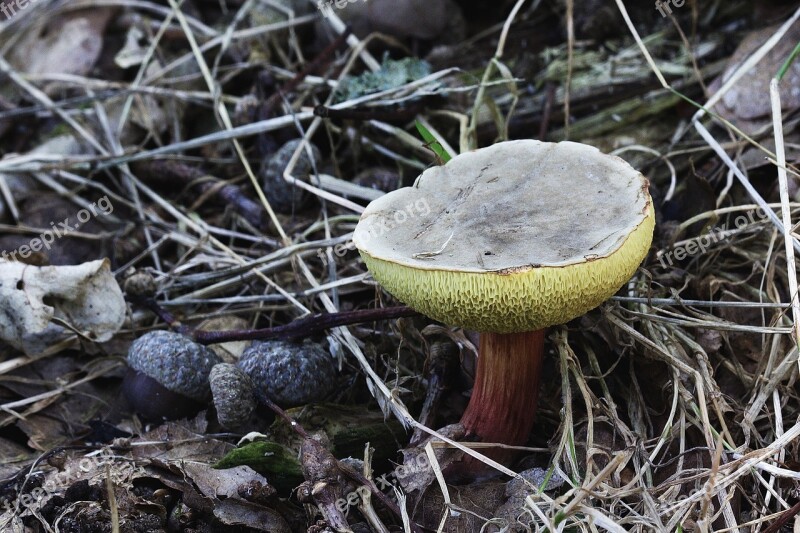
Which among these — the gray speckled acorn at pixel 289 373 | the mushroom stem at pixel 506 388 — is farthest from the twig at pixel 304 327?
the mushroom stem at pixel 506 388

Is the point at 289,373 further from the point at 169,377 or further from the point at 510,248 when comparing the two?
the point at 510,248

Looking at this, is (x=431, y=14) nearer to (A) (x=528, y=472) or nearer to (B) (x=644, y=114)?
(B) (x=644, y=114)

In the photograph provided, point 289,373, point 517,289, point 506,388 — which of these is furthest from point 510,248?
point 289,373

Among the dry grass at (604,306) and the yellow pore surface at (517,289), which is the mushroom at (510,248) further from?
the dry grass at (604,306)

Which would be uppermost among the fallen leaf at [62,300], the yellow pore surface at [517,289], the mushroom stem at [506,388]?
the yellow pore surface at [517,289]

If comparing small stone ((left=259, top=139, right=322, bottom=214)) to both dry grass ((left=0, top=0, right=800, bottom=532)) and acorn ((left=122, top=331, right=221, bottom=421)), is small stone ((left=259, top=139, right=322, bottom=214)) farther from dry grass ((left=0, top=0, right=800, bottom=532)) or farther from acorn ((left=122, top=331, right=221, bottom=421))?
acorn ((left=122, top=331, right=221, bottom=421))

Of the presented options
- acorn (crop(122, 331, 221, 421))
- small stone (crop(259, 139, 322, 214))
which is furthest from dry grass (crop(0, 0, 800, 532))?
acorn (crop(122, 331, 221, 421))
